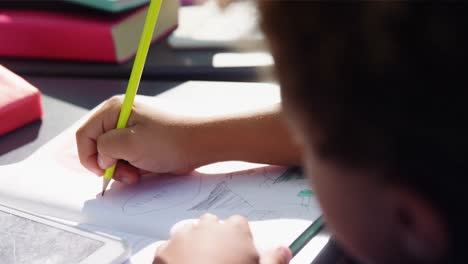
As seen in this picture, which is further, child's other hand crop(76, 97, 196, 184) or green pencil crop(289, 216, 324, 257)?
child's other hand crop(76, 97, 196, 184)

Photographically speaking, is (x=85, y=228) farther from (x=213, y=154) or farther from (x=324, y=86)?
(x=324, y=86)

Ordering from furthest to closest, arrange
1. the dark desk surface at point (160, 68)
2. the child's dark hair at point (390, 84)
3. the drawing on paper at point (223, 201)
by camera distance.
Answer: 1. the dark desk surface at point (160, 68)
2. the drawing on paper at point (223, 201)
3. the child's dark hair at point (390, 84)

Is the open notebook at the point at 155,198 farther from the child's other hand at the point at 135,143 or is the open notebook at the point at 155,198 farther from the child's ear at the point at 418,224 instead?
the child's ear at the point at 418,224

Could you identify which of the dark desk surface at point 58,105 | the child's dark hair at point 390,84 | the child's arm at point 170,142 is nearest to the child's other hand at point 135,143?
the child's arm at point 170,142

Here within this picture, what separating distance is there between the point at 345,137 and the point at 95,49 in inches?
26.1

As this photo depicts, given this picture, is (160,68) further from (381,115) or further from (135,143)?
(381,115)

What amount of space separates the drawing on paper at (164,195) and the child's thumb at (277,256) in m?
0.13

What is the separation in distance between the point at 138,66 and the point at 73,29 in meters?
0.31

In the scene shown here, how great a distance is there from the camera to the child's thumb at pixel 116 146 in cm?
65

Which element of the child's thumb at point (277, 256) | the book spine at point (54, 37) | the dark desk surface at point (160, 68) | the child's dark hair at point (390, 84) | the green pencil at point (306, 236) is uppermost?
the child's dark hair at point (390, 84)

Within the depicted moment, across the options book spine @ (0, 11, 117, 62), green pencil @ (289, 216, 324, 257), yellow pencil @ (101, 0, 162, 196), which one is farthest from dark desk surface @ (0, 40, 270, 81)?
green pencil @ (289, 216, 324, 257)

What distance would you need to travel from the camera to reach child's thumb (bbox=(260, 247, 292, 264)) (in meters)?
0.49

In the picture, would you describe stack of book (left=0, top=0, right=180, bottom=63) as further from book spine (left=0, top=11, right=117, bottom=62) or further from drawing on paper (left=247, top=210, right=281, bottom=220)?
drawing on paper (left=247, top=210, right=281, bottom=220)

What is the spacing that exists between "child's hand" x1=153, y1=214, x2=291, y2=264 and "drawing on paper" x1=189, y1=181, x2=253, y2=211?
0.05 metres
